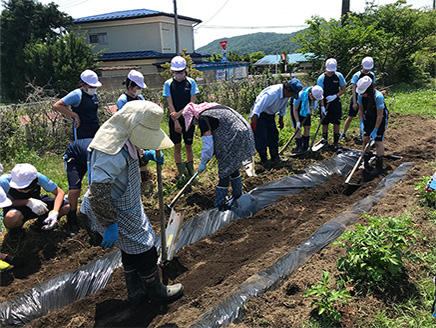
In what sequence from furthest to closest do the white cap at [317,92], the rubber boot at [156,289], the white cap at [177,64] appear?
the white cap at [317,92]
the white cap at [177,64]
the rubber boot at [156,289]

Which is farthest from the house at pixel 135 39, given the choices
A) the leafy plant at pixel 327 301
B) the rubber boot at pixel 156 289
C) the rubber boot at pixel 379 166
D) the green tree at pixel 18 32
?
the leafy plant at pixel 327 301

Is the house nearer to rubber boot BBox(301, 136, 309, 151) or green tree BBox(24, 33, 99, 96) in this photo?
green tree BBox(24, 33, 99, 96)

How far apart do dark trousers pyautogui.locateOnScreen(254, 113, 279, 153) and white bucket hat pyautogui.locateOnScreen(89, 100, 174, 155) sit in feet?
11.4

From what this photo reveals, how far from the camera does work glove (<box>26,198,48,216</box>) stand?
11.5 ft

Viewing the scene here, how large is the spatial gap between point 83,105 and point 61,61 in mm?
17016

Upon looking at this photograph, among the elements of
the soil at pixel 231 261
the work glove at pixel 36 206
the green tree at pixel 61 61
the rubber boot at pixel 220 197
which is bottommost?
the soil at pixel 231 261

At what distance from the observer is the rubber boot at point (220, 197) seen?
13.7ft

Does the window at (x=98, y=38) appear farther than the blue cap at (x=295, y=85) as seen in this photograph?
Yes

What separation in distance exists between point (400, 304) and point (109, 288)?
237cm

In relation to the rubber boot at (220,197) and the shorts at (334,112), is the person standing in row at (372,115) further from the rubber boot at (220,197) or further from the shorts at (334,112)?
the rubber boot at (220,197)

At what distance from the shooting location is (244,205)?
425 cm

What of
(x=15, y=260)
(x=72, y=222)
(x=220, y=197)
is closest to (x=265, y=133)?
(x=220, y=197)

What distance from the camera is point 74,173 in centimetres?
376

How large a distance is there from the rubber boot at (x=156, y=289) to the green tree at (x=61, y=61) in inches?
711
